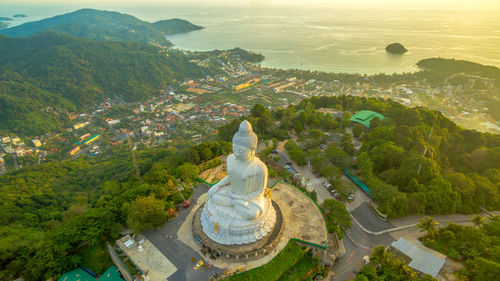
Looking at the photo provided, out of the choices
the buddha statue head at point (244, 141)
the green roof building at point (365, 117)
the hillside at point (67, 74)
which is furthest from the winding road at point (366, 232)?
the hillside at point (67, 74)

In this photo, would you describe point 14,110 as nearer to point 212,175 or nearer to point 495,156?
point 212,175

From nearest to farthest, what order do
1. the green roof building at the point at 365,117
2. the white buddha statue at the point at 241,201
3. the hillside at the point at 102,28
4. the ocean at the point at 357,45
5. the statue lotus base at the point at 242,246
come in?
Result: the white buddha statue at the point at 241,201, the statue lotus base at the point at 242,246, the green roof building at the point at 365,117, the ocean at the point at 357,45, the hillside at the point at 102,28

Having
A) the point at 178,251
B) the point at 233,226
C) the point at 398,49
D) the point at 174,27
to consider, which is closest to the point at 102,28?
the point at 174,27

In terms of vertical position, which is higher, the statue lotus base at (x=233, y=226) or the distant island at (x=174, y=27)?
the distant island at (x=174, y=27)

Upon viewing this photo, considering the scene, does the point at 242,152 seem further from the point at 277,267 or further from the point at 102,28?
the point at 102,28

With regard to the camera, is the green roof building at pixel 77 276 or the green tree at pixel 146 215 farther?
the green tree at pixel 146 215

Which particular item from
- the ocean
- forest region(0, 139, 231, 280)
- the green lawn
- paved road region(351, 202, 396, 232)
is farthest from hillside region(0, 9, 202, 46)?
the green lawn

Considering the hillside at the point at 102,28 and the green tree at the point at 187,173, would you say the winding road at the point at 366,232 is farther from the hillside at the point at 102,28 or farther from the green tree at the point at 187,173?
the hillside at the point at 102,28

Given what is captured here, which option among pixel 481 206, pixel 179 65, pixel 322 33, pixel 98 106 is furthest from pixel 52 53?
pixel 322 33
